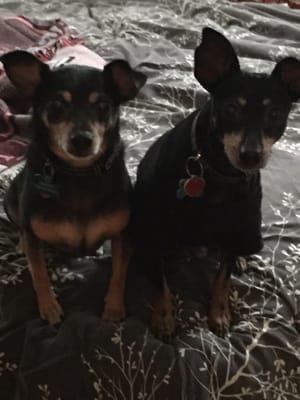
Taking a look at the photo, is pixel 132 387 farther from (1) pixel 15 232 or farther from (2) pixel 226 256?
(1) pixel 15 232

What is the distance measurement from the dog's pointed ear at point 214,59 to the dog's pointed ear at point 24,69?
1.14 feet

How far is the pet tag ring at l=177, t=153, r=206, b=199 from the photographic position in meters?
1.35

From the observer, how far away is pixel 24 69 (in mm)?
1288

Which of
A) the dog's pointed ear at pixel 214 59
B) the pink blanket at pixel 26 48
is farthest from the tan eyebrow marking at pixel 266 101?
the pink blanket at pixel 26 48

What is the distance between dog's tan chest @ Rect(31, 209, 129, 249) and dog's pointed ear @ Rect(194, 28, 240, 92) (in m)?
0.36

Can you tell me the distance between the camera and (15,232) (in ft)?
5.19

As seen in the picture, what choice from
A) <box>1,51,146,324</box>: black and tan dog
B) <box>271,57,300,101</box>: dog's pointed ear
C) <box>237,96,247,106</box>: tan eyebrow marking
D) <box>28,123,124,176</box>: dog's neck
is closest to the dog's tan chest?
<box>1,51,146,324</box>: black and tan dog

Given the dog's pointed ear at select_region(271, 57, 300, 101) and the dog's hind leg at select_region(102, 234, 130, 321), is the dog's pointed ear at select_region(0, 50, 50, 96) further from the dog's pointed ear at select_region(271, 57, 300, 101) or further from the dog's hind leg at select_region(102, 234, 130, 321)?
the dog's pointed ear at select_region(271, 57, 300, 101)

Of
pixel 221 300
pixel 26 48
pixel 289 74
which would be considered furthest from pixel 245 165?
pixel 26 48

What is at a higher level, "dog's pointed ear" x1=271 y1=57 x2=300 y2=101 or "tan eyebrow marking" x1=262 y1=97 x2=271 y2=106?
"dog's pointed ear" x1=271 y1=57 x2=300 y2=101

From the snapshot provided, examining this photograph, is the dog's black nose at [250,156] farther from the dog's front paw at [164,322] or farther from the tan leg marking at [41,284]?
the tan leg marking at [41,284]

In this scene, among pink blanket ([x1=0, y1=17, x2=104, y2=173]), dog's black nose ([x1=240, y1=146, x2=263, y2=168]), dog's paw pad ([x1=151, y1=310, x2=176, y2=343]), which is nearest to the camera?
dog's black nose ([x1=240, y1=146, x2=263, y2=168])

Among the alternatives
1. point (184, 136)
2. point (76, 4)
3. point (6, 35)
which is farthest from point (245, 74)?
point (76, 4)

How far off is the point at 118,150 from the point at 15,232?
16.1 inches
